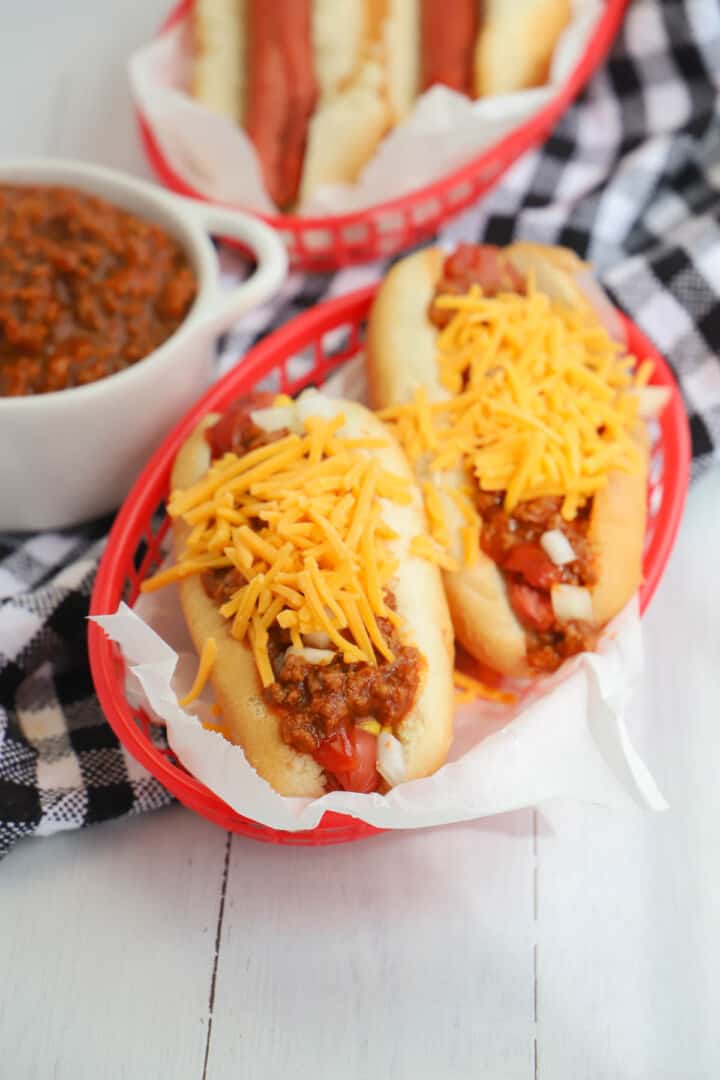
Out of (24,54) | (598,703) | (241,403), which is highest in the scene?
(24,54)

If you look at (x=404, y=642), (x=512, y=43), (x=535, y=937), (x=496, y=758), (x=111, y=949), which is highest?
(x=512, y=43)

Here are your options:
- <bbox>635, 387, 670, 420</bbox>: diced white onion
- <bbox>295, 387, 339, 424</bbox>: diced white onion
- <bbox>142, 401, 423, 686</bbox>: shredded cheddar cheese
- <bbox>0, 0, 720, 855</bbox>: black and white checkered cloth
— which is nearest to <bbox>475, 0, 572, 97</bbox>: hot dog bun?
<bbox>0, 0, 720, 855</bbox>: black and white checkered cloth

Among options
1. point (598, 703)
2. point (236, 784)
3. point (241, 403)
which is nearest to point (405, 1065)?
point (236, 784)

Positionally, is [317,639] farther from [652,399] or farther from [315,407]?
[652,399]

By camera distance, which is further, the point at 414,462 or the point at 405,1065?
the point at 414,462

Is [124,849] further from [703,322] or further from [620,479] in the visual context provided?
[703,322]

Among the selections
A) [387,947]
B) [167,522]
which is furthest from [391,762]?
[167,522]

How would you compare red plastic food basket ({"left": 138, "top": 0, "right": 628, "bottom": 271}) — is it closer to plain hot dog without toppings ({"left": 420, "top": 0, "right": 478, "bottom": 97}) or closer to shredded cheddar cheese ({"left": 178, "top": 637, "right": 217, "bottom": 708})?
plain hot dog without toppings ({"left": 420, "top": 0, "right": 478, "bottom": 97})
